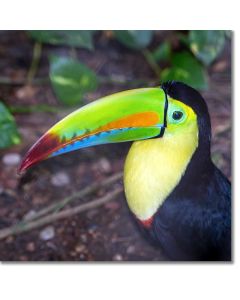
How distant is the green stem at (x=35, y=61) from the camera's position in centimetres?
200

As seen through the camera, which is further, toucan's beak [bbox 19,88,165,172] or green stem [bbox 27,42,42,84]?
green stem [bbox 27,42,42,84]

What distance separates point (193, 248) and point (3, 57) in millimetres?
899

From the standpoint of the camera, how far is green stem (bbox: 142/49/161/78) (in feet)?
6.61

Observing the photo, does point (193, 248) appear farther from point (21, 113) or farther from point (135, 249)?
point (21, 113)

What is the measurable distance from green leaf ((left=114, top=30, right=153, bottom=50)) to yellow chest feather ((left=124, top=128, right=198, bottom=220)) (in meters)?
0.39

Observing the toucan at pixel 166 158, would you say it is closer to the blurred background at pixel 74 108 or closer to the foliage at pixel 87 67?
the blurred background at pixel 74 108

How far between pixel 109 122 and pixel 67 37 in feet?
1.40

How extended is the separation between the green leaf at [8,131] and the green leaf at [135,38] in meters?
0.45

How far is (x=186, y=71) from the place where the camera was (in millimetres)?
1947

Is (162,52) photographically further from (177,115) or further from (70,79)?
(177,115)

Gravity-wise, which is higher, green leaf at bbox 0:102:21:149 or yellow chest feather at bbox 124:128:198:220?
green leaf at bbox 0:102:21:149

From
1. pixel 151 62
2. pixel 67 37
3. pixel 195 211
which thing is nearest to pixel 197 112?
pixel 195 211

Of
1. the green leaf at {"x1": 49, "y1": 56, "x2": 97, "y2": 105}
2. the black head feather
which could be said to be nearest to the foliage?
the green leaf at {"x1": 49, "y1": 56, "x2": 97, "y2": 105}

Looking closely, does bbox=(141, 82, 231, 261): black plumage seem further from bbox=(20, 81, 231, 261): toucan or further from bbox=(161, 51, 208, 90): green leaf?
bbox=(161, 51, 208, 90): green leaf
